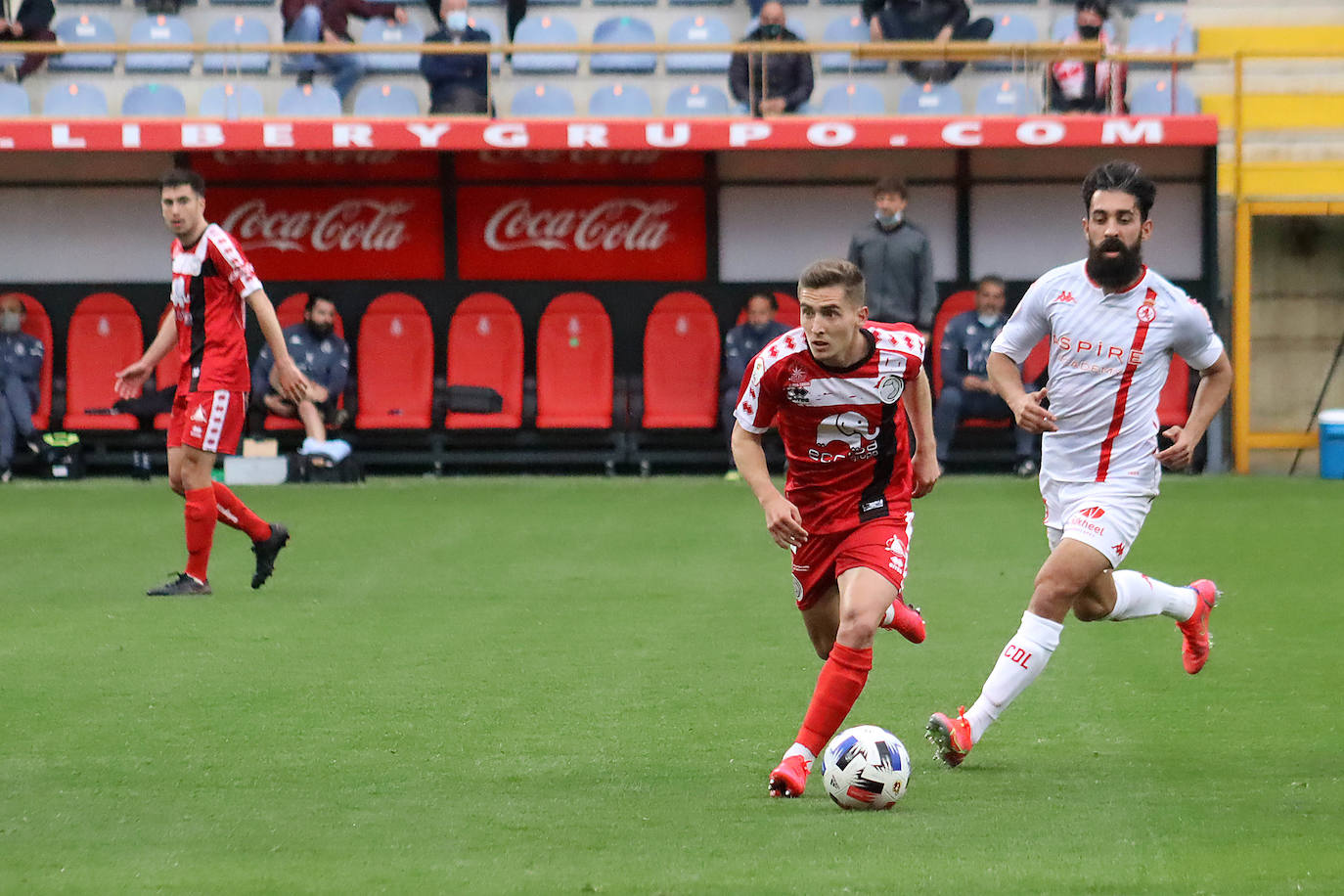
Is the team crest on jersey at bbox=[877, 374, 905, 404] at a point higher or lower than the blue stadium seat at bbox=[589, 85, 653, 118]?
lower

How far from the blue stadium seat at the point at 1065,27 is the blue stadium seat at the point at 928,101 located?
1618mm

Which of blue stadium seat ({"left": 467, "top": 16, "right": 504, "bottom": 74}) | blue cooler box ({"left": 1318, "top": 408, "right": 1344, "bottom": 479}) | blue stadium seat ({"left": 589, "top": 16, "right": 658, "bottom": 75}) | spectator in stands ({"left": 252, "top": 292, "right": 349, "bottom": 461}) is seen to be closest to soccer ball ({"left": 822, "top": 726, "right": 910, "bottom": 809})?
spectator in stands ({"left": 252, "top": 292, "right": 349, "bottom": 461})

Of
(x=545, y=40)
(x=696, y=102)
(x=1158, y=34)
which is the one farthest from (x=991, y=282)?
(x=545, y=40)

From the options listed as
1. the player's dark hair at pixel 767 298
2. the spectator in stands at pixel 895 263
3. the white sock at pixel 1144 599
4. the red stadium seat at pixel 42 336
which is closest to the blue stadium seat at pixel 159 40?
the red stadium seat at pixel 42 336

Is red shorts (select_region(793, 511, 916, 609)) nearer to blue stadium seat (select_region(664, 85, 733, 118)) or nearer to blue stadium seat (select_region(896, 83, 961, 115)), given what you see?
blue stadium seat (select_region(664, 85, 733, 118))

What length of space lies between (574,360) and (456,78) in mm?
2828

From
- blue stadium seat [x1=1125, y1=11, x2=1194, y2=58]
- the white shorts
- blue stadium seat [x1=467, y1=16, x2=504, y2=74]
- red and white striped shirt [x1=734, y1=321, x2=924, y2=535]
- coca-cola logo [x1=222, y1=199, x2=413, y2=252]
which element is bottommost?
the white shorts

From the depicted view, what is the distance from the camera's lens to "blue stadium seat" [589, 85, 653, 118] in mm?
17188

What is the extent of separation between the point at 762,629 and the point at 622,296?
366 inches

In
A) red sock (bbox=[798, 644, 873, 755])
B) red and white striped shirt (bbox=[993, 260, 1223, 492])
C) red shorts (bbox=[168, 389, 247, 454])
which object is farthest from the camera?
red shorts (bbox=[168, 389, 247, 454])

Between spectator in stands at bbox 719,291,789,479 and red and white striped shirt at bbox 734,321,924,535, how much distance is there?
10189mm

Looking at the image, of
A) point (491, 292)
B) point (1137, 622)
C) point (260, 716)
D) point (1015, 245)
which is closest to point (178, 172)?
point (260, 716)

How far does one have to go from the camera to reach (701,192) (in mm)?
16922

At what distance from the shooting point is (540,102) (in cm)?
1712
